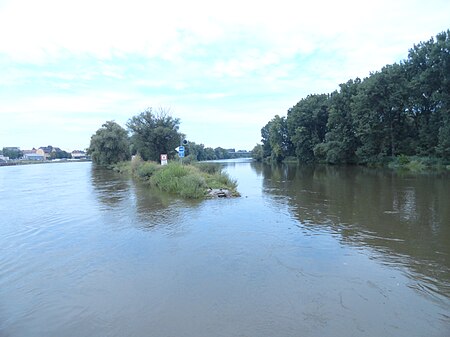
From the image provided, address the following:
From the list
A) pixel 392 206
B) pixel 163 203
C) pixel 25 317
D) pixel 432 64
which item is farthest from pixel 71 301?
pixel 432 64

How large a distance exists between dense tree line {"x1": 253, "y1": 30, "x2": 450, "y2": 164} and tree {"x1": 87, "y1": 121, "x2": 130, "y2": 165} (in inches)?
1310

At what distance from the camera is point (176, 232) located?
33.6ft

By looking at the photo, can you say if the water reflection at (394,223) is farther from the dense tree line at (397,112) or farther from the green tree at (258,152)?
the green tree at (258,152)

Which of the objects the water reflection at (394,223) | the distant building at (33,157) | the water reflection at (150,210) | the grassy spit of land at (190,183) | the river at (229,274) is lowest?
the water reflection at (394,223)

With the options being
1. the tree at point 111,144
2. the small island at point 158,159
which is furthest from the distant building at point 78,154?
the tree at point 111,144

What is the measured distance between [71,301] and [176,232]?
4.71 meters

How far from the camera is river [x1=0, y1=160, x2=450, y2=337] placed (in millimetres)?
4828

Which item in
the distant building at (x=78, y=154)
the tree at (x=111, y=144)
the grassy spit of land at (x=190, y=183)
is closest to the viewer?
the grassy spit of land at (x=190, y=183)

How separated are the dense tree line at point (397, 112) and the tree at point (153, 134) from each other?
86.6 feet

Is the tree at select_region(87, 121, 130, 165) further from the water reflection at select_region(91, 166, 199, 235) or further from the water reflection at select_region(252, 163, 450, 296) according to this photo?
the water reflection at select_region(252, 163, 450, 296)

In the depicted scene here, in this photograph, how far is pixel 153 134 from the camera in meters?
39.8

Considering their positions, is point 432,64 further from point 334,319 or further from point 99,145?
point 99,145

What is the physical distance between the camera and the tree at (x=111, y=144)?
54.2m

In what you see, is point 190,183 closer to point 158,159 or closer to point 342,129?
point 158,159
